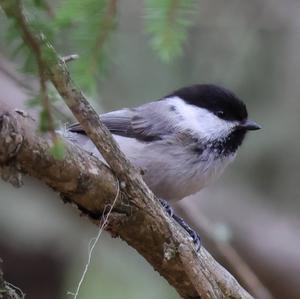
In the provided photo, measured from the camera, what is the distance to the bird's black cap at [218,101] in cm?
236

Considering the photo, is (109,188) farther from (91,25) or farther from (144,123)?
(144,123)

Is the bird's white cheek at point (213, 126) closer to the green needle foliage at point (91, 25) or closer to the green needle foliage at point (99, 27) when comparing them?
the green needle foliage at point (99, 27)

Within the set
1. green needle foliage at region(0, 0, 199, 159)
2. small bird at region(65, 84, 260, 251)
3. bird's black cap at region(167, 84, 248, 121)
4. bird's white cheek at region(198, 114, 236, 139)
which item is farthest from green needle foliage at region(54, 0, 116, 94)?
bird's black cap at region(167, 84, 248, 121)

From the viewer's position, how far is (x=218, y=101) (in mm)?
2365

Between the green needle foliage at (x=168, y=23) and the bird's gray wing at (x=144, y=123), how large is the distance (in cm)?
96

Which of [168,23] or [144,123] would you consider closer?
[168,23]

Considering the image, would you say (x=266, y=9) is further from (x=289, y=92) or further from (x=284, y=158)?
(x=284, y=158)

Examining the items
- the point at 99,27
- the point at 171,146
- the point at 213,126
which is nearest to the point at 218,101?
the point at 213,126

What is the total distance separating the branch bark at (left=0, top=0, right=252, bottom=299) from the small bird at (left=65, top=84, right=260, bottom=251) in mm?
446

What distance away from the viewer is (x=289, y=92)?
331 centimetres

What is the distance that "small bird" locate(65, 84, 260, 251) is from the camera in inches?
86.4

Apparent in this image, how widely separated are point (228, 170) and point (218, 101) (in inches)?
45.5

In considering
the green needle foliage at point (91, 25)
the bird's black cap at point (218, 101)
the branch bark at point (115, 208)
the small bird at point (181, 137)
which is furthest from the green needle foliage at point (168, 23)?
the bird's black cap at point (218, 101)

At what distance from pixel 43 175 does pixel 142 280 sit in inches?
62.0
